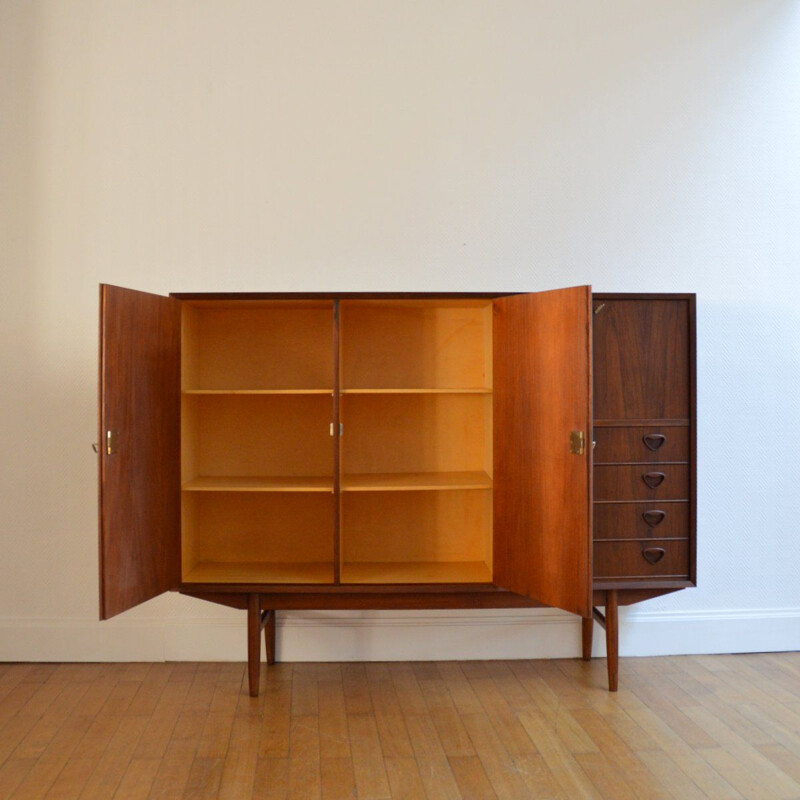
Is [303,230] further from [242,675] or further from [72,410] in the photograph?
[242,675]

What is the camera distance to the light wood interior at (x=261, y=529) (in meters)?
3.21

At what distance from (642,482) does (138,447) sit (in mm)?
1755

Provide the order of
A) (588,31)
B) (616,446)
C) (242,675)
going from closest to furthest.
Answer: (616,446)
(242,675)
(588,31)

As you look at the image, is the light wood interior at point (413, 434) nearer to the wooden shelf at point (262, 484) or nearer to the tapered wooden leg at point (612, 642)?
the wooden shelf at point (262, 484)

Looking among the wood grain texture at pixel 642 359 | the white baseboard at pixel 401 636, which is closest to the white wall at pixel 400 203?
the white baseboard at pixel 401 636

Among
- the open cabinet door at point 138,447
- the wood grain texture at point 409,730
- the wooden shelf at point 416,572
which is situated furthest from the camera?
the wooden shelf at point 416,572

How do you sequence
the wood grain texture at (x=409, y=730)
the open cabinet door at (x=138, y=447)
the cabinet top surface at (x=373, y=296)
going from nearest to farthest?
the wood grain texture at (x=409, y=730), the open cabinet door at (x=138, y=447), the cabinet top surface at (x=373, y=296)

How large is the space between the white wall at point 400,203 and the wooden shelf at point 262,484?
1.94 feet

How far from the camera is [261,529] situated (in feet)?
10.6

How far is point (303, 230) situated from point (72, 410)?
47.3 inches

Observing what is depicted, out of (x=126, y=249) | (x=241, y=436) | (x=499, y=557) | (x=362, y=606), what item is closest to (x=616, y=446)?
(x=499, y=557)

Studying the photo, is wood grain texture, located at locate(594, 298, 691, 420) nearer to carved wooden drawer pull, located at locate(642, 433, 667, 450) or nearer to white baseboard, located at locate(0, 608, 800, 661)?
carved wooden drawer pull, located at locate(642, 433, 667, 450)

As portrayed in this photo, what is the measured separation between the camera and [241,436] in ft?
10.6

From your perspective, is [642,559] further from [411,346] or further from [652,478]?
[411,346]
